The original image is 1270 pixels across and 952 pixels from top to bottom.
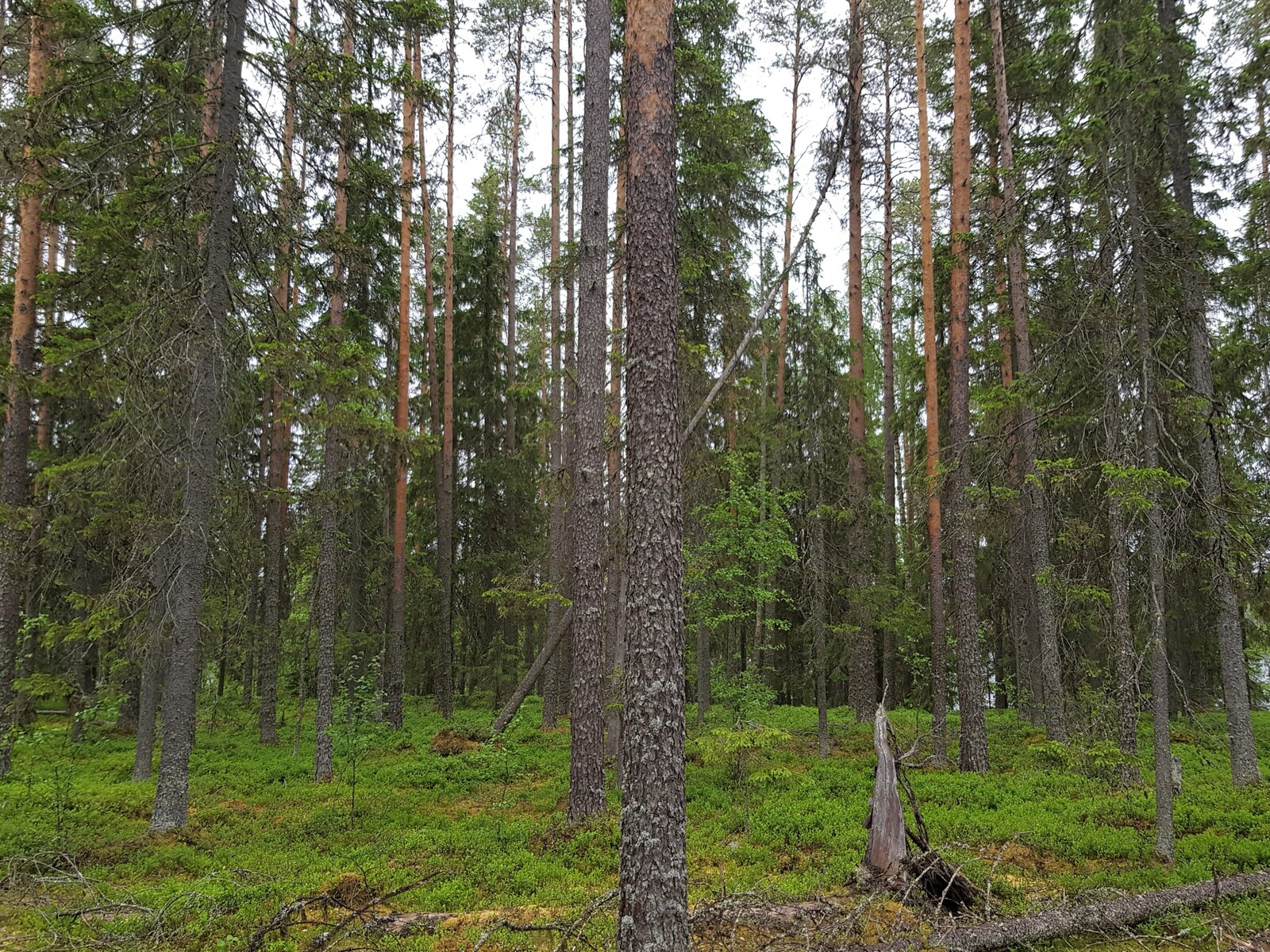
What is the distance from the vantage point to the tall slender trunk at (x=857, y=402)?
1420cm

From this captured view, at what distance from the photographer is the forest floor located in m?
5.87

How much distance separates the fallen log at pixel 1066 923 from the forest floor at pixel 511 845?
5.9 inches

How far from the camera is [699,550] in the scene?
12.2 meters

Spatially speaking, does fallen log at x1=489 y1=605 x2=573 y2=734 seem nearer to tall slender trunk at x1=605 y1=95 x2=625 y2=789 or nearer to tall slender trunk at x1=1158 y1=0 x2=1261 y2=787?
tall slender trunk at x1=605 y1=95 x2=625 y2=789

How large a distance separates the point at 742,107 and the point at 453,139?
9.82m

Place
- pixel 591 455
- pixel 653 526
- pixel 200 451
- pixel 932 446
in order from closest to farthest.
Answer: pixel 653 526
pixel 200 451
pixel 591 455
pixel 932 446

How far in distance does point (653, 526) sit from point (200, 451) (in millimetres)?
7583

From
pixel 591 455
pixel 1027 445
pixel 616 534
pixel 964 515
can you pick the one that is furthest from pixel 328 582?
pixel 1027 445

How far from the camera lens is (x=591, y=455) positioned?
10.0 metres

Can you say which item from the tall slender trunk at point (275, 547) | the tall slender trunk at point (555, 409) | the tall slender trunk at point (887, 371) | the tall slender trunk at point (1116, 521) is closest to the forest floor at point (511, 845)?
the tall slender trunk at point (1116, 521)

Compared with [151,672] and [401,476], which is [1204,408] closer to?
[401,476]

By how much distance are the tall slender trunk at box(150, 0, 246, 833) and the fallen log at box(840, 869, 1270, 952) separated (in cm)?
862

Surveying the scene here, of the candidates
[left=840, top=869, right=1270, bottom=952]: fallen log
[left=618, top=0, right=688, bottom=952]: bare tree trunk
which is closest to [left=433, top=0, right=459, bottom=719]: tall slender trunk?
[left=618, top=0, right=688, bottom=952]: bare tree trunk

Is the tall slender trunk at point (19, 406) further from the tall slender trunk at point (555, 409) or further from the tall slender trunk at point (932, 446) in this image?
the tall slender trunk at point (932, 446)
